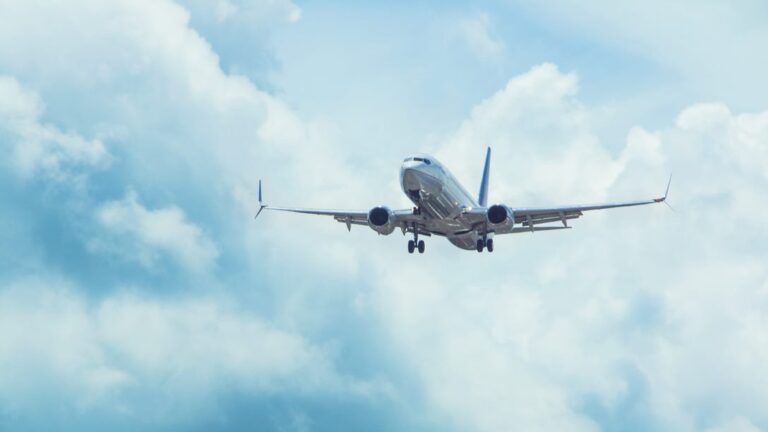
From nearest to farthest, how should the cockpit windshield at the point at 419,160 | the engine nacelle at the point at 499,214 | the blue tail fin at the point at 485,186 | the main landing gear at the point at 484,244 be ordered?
1. the cockpit windshield at the point at 419,160
2. the engine nacelle at the point at 499,214
3. the main landing gear at the point at 484,244
4. the blue tail fin at the point at 485,186

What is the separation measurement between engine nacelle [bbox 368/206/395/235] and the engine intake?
7450 mm

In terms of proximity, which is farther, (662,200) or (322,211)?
(322,211)

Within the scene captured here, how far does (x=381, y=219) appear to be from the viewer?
304 ft

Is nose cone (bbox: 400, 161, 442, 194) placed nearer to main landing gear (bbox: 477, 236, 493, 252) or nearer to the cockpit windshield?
the cockpit windshield

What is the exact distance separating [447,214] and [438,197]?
2712mm

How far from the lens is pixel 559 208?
92688mm

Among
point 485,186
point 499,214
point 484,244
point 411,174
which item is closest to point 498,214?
point 499,214

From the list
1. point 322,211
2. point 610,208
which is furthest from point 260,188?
point 610,208

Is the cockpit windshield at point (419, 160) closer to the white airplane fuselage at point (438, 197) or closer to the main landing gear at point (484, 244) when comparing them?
the white airplane fuselage at point (438, 197)

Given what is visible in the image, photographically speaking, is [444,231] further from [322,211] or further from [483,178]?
[483,178]

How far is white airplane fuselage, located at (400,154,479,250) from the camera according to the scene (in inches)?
3416

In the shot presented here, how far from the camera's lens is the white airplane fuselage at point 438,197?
8676 centimetres

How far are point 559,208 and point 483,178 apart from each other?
33.2m

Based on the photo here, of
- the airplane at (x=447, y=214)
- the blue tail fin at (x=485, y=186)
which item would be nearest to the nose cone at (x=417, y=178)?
the airplane at (x=447, y=214)
